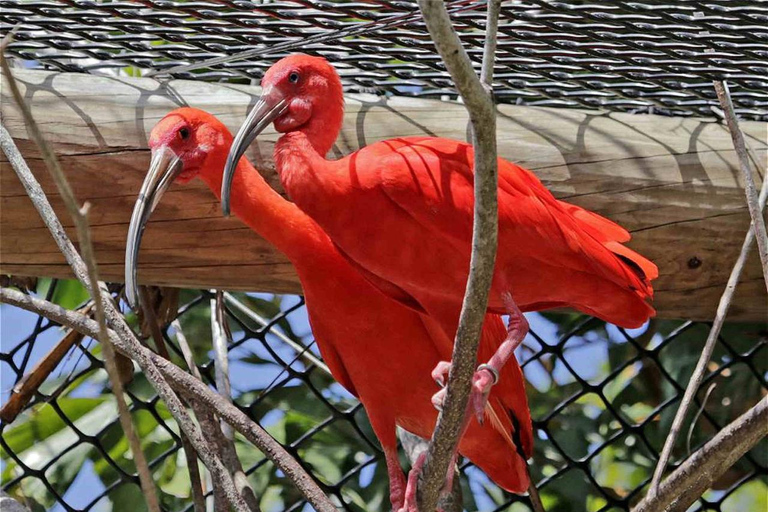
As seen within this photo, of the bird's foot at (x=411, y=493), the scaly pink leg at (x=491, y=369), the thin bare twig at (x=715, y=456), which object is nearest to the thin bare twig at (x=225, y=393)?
the bird's foot at (x=411, y=493)

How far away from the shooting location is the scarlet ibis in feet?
4.94

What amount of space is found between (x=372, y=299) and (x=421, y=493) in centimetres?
36

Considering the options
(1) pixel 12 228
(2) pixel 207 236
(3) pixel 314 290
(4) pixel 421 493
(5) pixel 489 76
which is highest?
(1) pixel 12 228

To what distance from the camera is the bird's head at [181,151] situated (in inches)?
59.1

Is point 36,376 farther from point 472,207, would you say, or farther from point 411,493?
point 472,207

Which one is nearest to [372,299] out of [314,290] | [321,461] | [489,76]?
[314,290]

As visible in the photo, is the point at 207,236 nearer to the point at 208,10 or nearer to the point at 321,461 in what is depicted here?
the point at 208,10

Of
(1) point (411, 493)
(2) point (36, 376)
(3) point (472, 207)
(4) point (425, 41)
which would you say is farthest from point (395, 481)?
(2) point (36, 376)

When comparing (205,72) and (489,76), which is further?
(205,72)

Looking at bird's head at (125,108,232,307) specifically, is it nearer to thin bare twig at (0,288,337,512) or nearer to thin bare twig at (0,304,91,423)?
thin bare twig at (0,288,337,512)

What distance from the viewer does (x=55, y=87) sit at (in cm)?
175

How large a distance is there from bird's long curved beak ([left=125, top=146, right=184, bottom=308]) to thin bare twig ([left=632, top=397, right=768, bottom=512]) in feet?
2.33

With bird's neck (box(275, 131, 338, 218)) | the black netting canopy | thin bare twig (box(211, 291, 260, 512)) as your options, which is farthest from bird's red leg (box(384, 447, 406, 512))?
the black netting canopy

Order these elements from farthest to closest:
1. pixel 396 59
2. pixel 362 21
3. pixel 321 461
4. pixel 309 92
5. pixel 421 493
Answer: pixel 321 461, pixel 396 59, pixel 362 21, pixel 309 92, pixel 421 493
